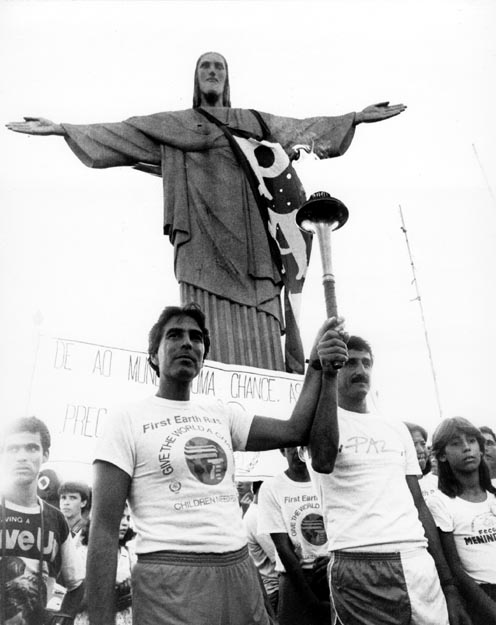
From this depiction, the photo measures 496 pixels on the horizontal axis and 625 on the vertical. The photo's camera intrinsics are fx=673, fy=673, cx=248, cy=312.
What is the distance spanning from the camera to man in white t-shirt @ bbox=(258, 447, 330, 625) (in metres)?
3.15

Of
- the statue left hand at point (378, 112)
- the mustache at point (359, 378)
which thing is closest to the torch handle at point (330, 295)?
the mustache at point (359, 378)

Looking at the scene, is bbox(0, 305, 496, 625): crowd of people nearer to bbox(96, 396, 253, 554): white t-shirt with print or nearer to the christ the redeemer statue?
bbox(96, 396, 253, 554): white t-shirt with print

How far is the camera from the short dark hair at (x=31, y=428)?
10.3ft

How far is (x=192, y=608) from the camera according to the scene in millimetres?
1851

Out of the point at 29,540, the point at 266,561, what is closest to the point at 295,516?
the point at 266,561

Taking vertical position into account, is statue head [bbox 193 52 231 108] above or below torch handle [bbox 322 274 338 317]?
above

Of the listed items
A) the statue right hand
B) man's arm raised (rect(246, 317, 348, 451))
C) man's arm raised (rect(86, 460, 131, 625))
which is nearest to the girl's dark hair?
man's arm raised (rect(246, 317, 348, 451))

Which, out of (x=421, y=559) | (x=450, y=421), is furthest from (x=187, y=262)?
(x=421, y=559)

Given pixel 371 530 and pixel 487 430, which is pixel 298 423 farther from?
pixel 487 430

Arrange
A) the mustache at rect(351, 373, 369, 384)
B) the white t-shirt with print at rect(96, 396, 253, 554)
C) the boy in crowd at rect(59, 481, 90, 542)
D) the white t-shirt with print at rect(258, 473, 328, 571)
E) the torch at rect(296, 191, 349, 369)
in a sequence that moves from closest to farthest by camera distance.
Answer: the white t-shirt with print at rect(96, 396, 253, 554), the torch at rect(296, 191, 349, 369), the mustache at rect(351, 373, 369, 384), the white t-shirt with print at rect(258, 473, 328, 571), the boy in crowd at rect(59, 481, 90, 542)

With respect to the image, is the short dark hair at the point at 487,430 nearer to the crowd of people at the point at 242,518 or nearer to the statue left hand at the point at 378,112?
the crowd of people at the point at 242,518

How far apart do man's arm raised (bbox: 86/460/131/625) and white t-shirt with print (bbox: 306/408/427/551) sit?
2.68 ft

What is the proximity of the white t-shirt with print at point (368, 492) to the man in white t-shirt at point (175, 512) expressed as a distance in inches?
18.8

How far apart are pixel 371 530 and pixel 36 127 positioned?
353 centimetres
